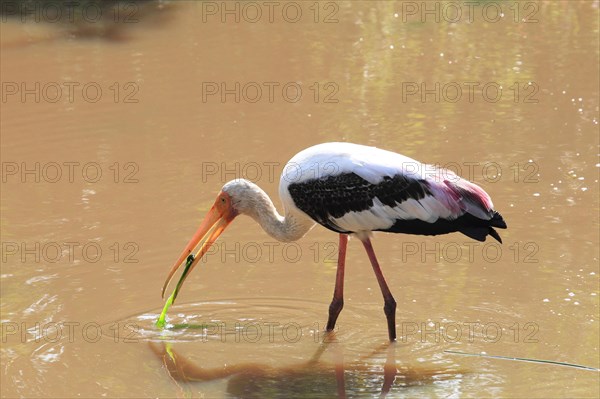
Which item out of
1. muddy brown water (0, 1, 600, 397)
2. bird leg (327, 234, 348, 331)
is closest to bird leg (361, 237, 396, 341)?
muddy brown water (0, 1, 600, 397)

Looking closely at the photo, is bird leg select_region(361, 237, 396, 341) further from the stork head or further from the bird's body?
the stork head

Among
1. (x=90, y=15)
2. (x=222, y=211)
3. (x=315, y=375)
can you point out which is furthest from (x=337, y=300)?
(x=90, y=15)

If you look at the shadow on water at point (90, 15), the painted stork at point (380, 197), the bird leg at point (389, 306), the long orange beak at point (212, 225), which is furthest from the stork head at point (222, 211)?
the shadow on water at point (90, 15)

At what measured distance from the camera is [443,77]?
11586 millimetres

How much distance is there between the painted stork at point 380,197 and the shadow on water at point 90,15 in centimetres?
689

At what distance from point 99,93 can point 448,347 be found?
19.3ft

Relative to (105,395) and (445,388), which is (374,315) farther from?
(105,395)

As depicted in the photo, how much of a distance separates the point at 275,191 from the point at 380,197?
94.2 inches

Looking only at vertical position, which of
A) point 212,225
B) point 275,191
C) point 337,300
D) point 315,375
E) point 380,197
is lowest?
point 315,375

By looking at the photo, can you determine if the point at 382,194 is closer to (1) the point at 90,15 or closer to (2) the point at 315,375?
(2) the point at 315,375

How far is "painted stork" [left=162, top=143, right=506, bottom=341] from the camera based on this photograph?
6.71 m

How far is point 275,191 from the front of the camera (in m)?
9.08

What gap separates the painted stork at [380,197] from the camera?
671cm

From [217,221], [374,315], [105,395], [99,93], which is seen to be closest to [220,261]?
[217,221]
